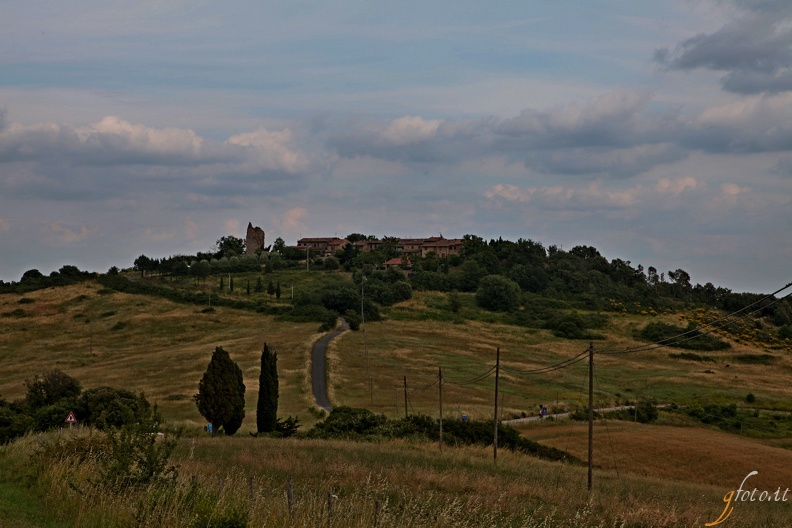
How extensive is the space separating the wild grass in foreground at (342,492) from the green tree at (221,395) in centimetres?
1664

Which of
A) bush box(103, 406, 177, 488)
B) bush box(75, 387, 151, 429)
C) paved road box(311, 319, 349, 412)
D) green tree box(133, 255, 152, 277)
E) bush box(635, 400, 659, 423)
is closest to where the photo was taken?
bush box(103, 406, 177, 488)

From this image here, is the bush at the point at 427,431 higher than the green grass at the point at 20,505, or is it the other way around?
the green grass at the point at 20,505

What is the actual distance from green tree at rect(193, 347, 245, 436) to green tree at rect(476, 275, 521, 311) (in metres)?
104

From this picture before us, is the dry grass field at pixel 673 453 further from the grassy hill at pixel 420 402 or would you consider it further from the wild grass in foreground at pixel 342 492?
the wild grass in foreground at pixel 342 492

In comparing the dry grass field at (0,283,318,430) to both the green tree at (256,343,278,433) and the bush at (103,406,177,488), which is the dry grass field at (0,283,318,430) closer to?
the green tree at (256,343,278,433)

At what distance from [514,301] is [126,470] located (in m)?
142

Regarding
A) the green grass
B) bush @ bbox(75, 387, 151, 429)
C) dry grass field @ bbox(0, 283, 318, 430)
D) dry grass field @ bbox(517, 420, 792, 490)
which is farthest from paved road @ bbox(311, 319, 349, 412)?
the green grass

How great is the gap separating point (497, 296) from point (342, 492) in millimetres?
133372

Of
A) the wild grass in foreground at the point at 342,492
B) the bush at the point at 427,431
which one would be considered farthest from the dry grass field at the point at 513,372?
the wild grass in foreground at the point at 342,492

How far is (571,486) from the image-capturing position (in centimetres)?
2695

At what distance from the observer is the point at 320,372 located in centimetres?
7919

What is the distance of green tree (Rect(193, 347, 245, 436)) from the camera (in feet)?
162

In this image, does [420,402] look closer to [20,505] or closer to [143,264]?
[20,505]

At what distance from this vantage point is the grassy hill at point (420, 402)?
58.7 ft
